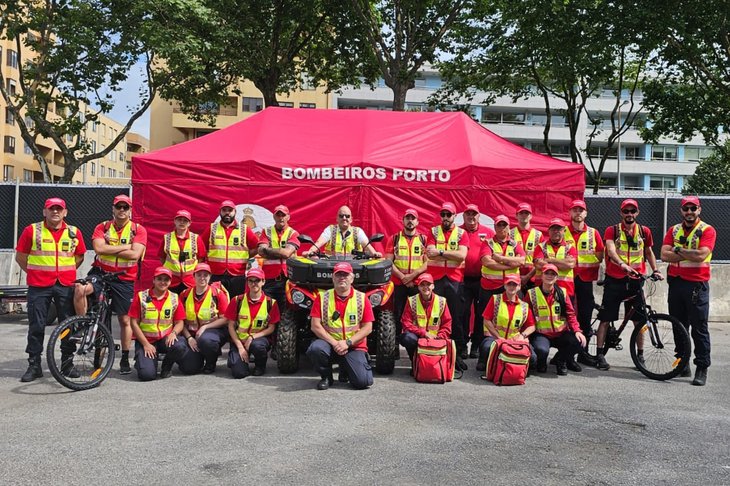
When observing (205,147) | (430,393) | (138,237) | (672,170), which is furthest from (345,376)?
(672,170)

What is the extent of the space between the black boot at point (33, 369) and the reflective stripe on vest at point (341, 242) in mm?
3427

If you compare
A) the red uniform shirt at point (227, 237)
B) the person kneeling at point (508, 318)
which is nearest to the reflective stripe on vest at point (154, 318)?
the red uniform shirt at point (227, 237)

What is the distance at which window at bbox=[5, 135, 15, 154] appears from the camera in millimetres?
54216

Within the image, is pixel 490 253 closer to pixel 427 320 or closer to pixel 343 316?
pixel 427 320

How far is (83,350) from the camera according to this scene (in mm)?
6734

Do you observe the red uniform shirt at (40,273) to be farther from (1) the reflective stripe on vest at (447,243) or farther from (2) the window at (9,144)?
(2) the window at (9,144)

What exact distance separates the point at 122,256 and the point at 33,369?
146cm

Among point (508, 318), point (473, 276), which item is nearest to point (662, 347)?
point (508, 318)

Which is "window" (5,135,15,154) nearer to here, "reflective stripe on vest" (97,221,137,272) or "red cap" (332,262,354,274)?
"reflective stripe on vest" (97,221,137,272)

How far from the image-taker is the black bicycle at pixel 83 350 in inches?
258

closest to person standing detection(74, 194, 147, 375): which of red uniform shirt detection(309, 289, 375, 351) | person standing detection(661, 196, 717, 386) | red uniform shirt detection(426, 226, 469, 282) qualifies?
red uniform shirt detection(309, 289, 375, 351)

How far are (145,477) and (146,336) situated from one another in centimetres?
324

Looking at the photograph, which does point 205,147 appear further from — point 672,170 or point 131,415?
point 672,170

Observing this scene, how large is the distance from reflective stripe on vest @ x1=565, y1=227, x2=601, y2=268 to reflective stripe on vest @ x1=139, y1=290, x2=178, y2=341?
4777 mm
